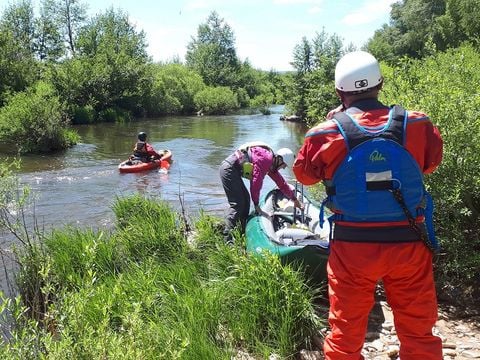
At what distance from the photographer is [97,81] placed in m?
34.4

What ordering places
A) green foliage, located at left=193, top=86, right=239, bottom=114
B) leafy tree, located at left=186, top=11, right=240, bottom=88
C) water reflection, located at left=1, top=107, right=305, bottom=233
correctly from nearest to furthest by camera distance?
water reflection, located at left=1, top=107, right=305, bottom=233, green foliage, located at left=193, top=86, right=239, bottom=114, leafy tree, located at left=186, top=11, right=240, bottom=88

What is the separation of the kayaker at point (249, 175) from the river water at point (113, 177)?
79.2 inches

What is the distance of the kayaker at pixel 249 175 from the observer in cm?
611

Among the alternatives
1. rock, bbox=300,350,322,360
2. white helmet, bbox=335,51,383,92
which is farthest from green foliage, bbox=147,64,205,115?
white helmet, bbox=335,51,383,92

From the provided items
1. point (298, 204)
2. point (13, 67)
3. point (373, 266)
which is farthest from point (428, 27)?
point (373, 266)

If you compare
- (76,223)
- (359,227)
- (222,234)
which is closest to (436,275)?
(359,227)

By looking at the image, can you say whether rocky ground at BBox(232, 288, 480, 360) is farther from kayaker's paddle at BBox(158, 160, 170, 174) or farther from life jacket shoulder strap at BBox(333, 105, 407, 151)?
kayaker's paddle at BBox(158, 160, 170, 174)

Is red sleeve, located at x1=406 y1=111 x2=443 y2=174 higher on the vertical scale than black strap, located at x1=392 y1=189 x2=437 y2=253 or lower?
higher

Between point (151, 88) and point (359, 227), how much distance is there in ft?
126

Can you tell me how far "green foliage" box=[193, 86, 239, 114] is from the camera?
44.7 m

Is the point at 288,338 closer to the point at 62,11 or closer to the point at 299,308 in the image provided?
the point at 299,308

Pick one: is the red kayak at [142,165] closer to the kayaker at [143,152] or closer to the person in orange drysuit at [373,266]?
the kayaker at [143,152]

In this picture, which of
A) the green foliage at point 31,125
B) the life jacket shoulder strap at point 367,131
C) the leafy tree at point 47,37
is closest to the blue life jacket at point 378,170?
the life jacket shoulder strap at point 367,131

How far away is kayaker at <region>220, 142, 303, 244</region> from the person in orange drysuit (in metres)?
3.34
